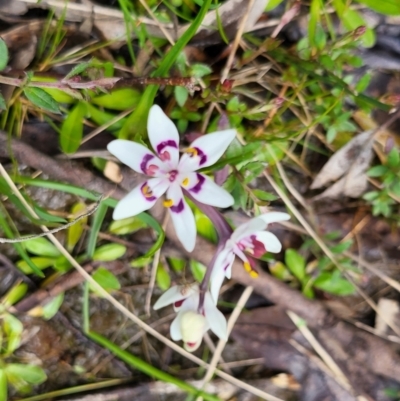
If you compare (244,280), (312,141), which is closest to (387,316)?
(244,280)

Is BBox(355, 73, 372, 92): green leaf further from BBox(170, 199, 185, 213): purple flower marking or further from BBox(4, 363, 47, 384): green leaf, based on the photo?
BBox(4, 363, 47, 384): green leaf

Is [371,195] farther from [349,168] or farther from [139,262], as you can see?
[139,262]

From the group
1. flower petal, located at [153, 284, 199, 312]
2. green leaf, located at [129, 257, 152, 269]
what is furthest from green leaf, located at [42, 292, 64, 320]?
flower petal, located at [153, 284, 199, 312]

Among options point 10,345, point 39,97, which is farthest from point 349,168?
point 10,345

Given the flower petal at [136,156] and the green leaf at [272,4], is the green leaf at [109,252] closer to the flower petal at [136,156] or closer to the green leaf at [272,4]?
the flower petal at [136,156]

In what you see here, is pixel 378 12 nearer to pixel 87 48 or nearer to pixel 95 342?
pixel 87 48
